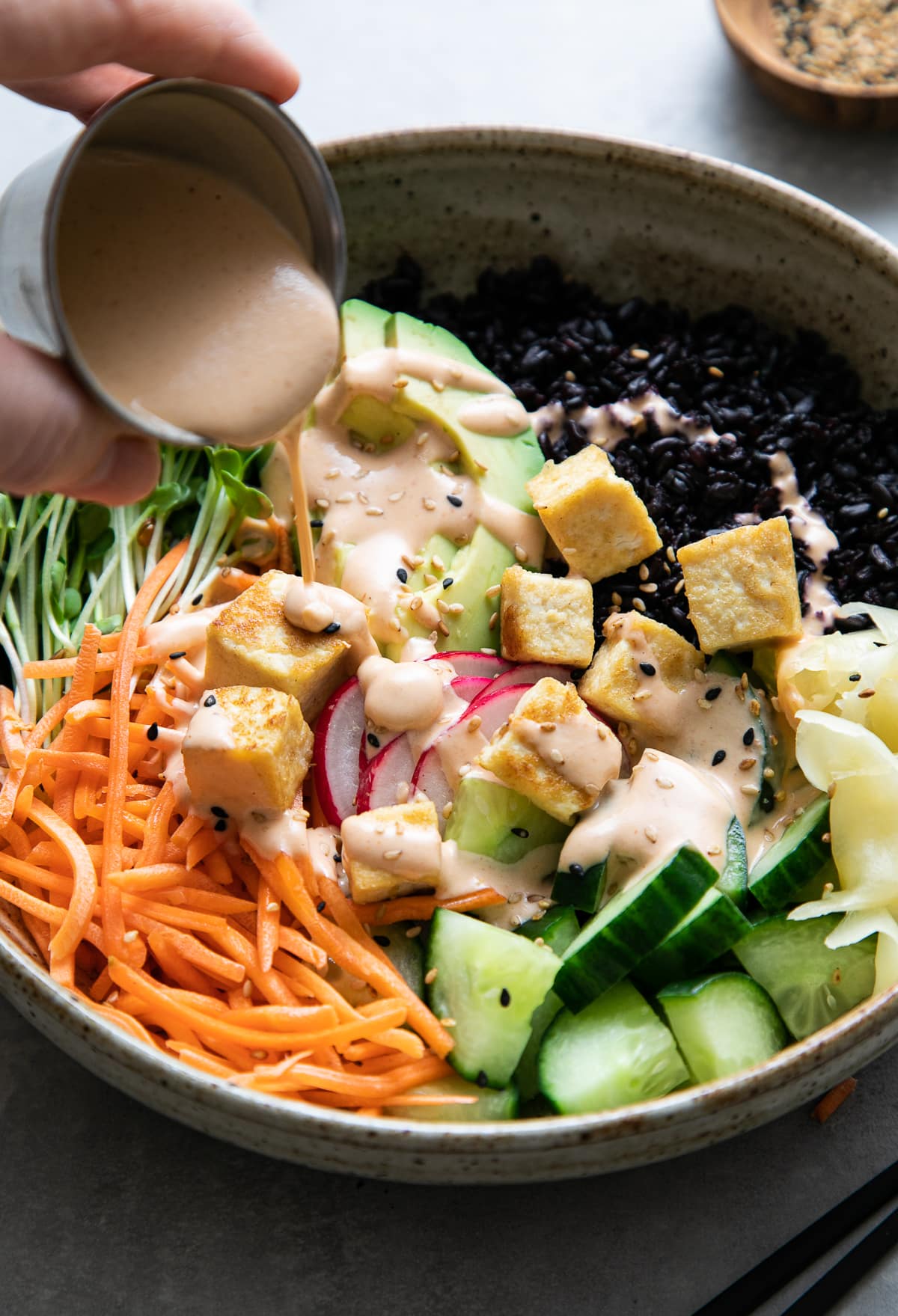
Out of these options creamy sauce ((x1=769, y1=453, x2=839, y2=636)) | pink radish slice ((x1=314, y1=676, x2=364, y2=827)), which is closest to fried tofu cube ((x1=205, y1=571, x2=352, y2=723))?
pink radish slice ((x1=314, y1=676, x2=364, y2=827))

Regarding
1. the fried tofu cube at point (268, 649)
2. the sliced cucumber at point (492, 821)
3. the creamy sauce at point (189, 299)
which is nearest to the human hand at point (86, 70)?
the creamy sauce at point (189, 299)

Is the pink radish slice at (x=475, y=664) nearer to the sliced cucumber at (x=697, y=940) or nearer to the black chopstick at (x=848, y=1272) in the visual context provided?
the sliced cucumber at (x=697, y=940)

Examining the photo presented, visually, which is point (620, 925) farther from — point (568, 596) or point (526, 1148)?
point (568, 596)

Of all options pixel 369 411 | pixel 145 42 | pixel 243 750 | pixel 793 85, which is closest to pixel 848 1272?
pixel 243 750

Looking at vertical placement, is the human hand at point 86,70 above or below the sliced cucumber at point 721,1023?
above

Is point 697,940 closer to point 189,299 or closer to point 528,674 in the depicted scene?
point 528,674

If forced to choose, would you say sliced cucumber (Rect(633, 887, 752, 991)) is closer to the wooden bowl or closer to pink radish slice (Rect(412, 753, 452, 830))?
pink radish slice (Rect(412, 753, 452, 830))

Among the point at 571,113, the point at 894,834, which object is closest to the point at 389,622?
the point at 894,834
